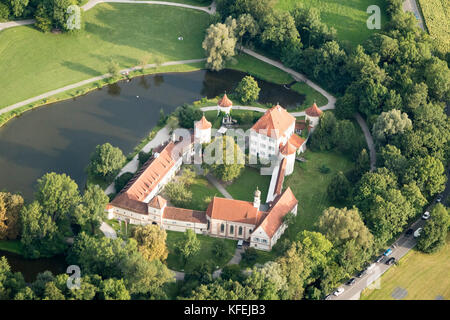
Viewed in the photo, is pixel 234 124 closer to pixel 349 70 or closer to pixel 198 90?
pixel 198 90

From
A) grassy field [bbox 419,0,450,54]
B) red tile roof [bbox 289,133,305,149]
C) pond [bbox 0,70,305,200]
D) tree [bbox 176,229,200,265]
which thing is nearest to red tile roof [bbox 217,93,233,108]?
pond [bbox 0,70,305,200]

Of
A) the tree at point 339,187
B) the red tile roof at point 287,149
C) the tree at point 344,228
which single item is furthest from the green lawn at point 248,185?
the tree at point 344,228

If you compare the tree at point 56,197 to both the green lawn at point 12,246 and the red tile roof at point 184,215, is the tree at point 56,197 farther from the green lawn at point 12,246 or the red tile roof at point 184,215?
the red tile roof at point 184,215

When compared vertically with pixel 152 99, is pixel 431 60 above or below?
above

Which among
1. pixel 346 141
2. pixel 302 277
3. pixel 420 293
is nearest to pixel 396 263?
pixel 420 293

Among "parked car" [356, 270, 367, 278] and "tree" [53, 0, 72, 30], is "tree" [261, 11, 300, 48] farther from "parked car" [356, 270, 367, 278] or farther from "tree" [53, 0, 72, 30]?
"parked car" [356, 270, 367, 278]

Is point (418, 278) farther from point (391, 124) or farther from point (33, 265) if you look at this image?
point (33, 265)
